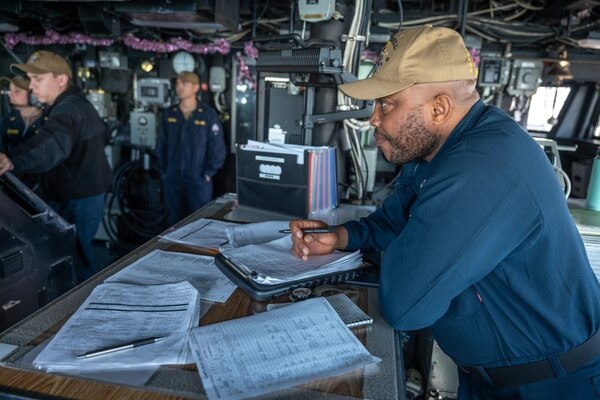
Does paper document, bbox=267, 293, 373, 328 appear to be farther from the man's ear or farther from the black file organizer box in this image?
the black file organizer box

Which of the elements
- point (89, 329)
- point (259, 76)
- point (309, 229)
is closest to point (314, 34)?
point (259, 76)

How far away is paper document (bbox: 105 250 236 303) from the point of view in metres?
1.13

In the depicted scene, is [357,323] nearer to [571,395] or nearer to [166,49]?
[571,395]

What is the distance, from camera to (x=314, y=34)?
2.17m

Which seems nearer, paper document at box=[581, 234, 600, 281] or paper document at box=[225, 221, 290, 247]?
paper document at box=[225, 221, 290, 247]

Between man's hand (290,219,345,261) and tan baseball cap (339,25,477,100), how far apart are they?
0.44 metres

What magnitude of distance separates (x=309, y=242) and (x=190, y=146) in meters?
3.12

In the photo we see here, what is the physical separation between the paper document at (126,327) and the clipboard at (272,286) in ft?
0.39

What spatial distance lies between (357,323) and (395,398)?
24cm

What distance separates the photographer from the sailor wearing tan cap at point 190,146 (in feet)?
13.6

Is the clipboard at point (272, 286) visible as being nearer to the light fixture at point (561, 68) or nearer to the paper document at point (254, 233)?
the paper document at point (254, 233)

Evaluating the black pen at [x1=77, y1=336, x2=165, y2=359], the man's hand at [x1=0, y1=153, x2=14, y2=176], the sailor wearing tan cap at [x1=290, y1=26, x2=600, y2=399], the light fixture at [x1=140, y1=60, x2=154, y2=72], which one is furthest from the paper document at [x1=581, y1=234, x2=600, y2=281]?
the light fixture at [x1=140, y1=60, x2=154, y2=72]

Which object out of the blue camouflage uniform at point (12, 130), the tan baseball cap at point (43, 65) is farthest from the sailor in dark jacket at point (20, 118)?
the tan baseball cap at point (43, 65)

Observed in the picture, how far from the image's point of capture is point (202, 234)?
1592mm
